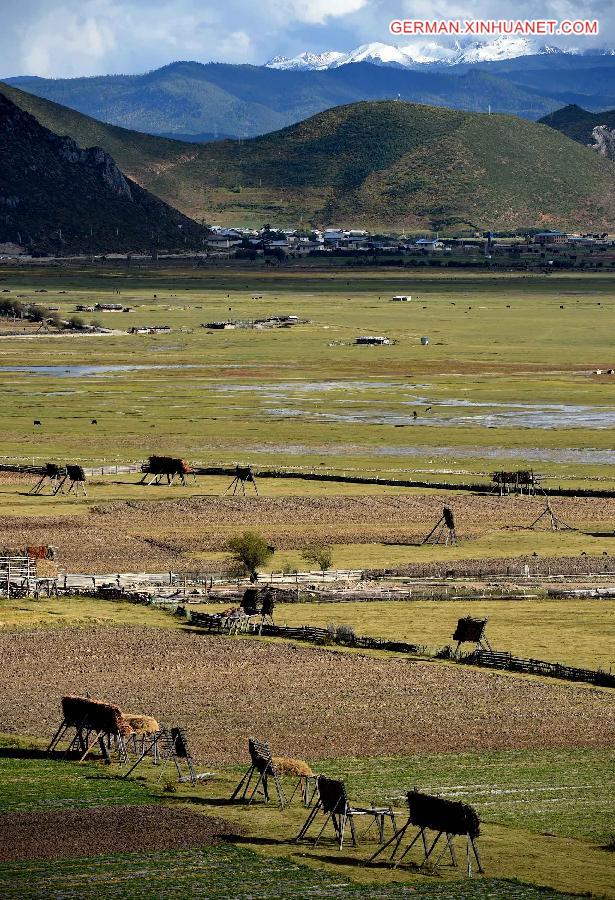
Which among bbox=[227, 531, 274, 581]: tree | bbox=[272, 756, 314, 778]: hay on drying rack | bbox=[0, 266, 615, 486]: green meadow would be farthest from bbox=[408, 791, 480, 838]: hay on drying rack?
bbox=[0, 266, 615, 486]: green meadow

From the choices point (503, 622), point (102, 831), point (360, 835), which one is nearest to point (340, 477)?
point (503, 622)

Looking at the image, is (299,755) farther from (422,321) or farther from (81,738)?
(422,321)

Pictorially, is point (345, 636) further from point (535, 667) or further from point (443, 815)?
point (443, 815)

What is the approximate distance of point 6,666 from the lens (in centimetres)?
4762

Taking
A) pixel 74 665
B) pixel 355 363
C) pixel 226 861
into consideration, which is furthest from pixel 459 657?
pixel 355 363

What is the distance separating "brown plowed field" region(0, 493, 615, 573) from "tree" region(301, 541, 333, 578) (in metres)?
1.47

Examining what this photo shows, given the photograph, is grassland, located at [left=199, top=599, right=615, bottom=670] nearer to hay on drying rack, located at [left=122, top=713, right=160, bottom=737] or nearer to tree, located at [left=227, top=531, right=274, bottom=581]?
tree, located at [left=227, top=531, right=274, bottom=581]

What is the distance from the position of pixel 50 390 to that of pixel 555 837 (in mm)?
84558

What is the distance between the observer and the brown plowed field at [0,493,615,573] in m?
64.2

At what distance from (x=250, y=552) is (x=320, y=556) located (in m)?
2.27

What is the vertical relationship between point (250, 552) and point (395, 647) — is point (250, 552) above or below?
above

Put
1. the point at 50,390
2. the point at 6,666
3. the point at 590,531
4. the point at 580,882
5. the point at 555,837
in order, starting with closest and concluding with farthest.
Answer: the point at 580,882 < the point at 555,837 < the point at 6,666 < the point at 590,531 < the point at 50,390

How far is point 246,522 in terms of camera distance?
6956cm

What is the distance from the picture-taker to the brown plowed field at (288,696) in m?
41.1
